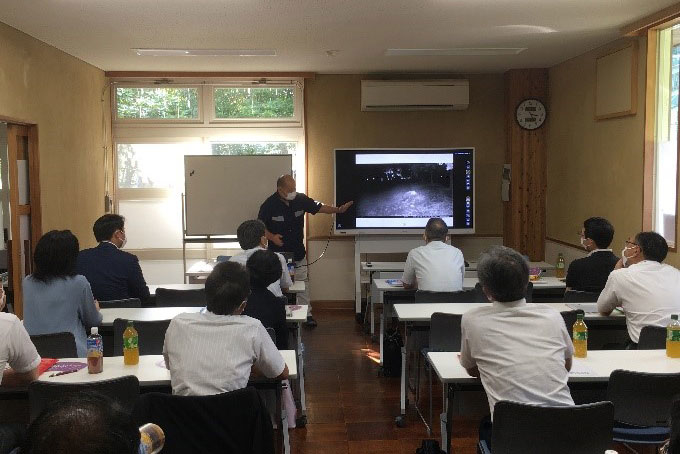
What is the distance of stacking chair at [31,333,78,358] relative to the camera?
359 cm

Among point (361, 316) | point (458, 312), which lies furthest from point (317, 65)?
point (458, 312)

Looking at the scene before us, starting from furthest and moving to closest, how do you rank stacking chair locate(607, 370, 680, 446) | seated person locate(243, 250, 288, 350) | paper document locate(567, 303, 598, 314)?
paper document locate(567, 303, 598, 314) < seated person locate(243, 250, 288, 350) < stacking chair locate(607, 370, 680, 446)

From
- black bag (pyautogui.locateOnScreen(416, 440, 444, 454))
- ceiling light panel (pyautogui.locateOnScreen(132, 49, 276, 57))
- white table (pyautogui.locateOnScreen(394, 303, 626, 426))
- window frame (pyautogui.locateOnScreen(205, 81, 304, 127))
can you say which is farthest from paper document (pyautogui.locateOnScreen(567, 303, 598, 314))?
window frame (pyautogui.locateOnScreen(205, 81, 304, 127))

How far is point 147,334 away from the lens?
4.04 meters

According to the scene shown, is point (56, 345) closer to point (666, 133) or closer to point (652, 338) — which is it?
point (652, 338)

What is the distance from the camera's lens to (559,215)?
8227mm

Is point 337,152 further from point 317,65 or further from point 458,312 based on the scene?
point 458,312

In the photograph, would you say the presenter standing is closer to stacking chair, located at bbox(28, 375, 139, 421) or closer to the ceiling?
the ceiling

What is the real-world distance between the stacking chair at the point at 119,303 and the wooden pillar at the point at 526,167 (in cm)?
504

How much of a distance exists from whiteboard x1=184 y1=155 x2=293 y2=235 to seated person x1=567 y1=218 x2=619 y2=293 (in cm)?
390

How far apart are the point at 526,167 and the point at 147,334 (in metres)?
5.79

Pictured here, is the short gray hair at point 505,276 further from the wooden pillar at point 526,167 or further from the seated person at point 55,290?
the wooden pillar at point 526,167

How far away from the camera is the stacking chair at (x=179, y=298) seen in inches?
206

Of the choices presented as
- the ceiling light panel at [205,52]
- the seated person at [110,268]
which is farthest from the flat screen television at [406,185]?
the seated person at [110,268]
